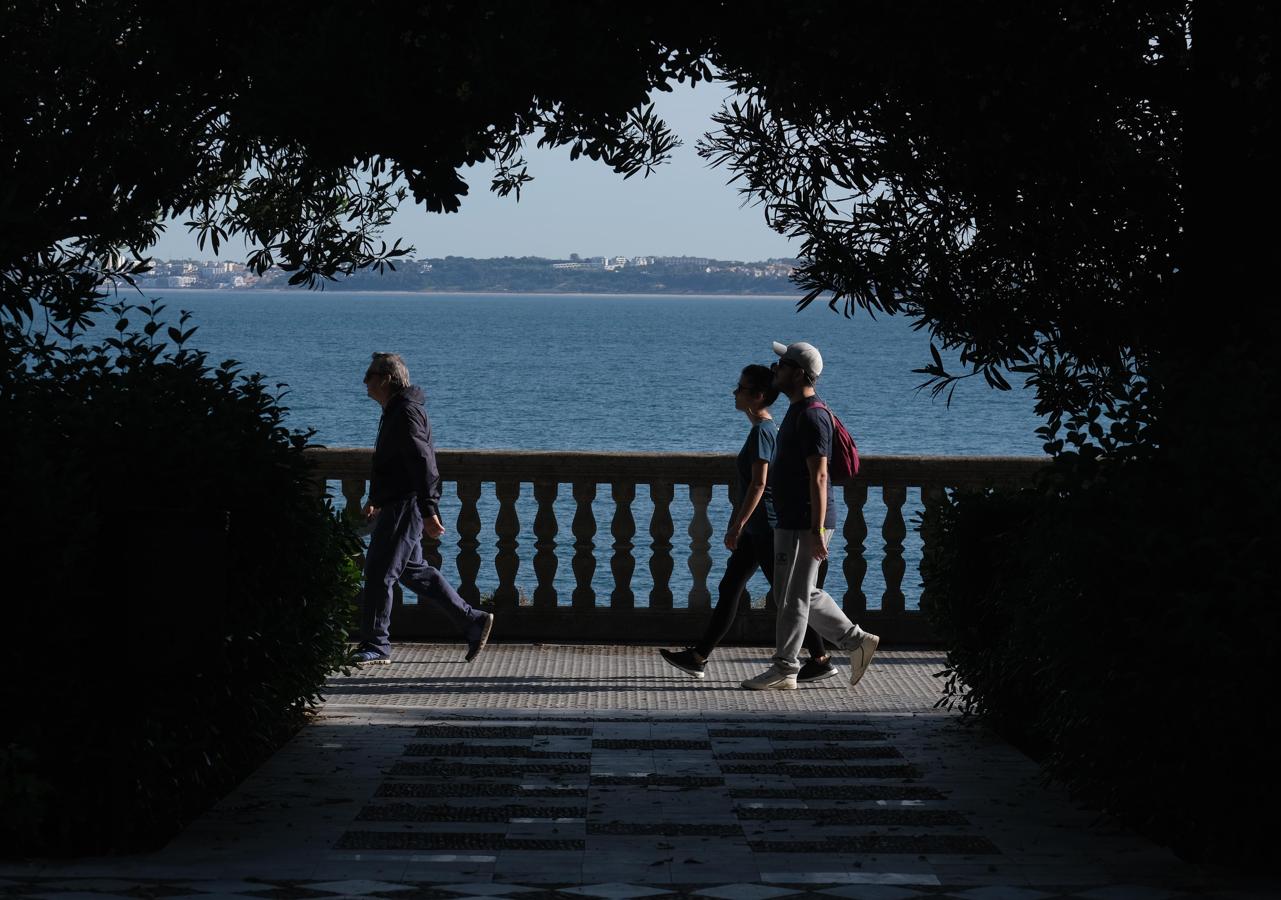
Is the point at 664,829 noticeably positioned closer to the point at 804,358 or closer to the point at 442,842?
the point at 442,842

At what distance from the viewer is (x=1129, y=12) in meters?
6.59

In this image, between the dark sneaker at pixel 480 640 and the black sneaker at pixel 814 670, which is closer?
the black sneaker at pixel 814 670

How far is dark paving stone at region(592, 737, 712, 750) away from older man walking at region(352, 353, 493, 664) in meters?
2.90

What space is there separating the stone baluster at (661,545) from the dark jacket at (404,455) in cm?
166

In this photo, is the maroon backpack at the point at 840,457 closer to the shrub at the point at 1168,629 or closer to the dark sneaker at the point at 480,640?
the dark sneaker at the point at 480,640

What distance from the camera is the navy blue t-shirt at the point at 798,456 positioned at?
8.79m

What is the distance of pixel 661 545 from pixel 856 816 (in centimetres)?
570

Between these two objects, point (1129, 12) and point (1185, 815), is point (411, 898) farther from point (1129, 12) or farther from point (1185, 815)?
point (1129, 12)

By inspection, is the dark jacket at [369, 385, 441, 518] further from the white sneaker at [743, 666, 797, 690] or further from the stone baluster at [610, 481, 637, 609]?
the white sneaker at [743, 666, 797, 690]

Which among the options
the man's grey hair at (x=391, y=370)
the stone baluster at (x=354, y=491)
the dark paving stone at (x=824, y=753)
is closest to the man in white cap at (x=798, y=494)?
the dark paving stone at (x=824, y=753)

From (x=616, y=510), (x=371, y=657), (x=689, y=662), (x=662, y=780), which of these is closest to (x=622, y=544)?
(x=616, y=510)

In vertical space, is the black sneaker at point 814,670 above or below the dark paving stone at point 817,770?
below

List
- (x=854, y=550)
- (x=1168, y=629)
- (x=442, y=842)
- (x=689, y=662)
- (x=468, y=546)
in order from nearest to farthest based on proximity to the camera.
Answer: (x=1168, y=629) < (x=442, y=842) < (x=689, y=662) < (x=468, y=546) < (x=854, y=550)

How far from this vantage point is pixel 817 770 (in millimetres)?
6676
